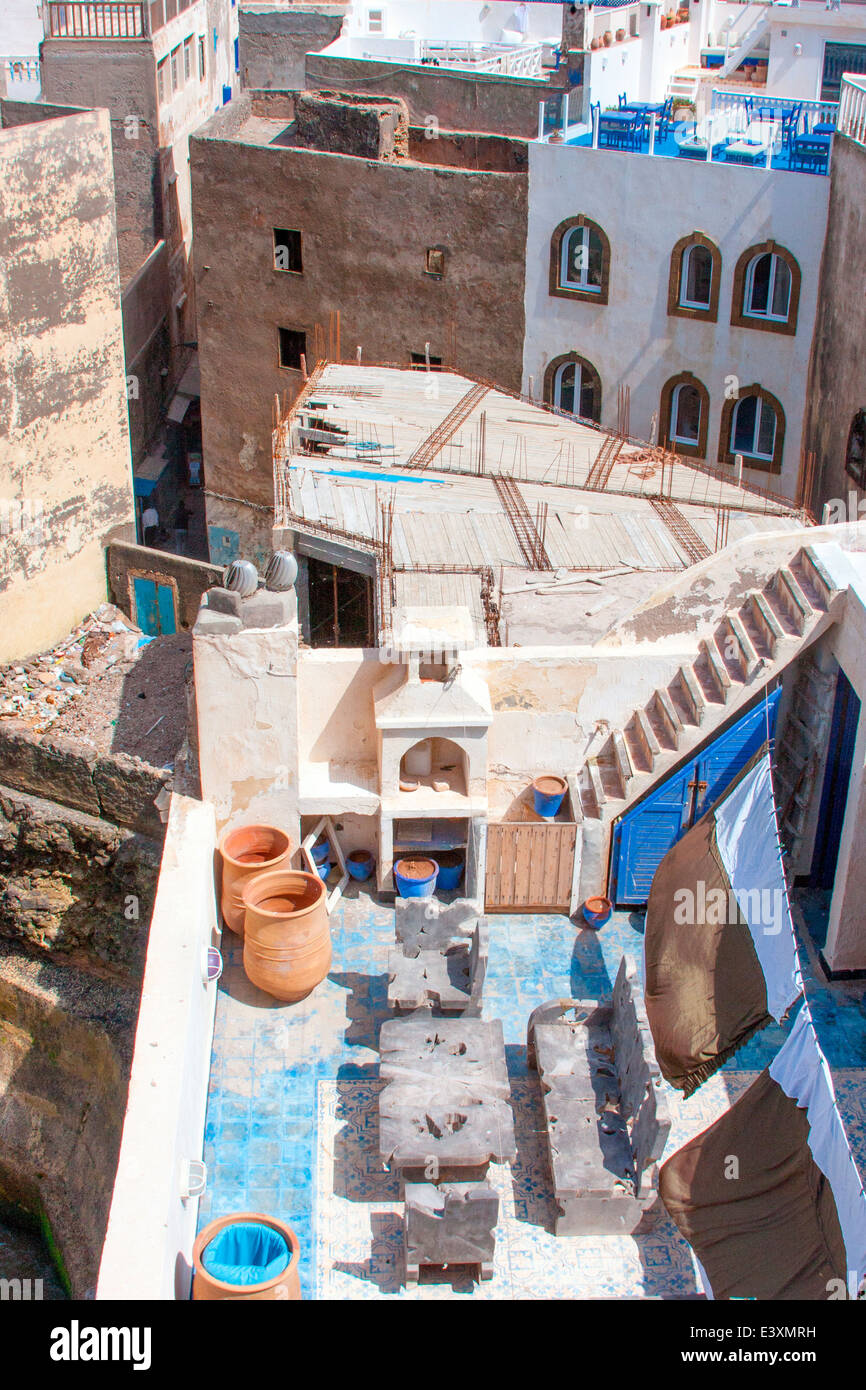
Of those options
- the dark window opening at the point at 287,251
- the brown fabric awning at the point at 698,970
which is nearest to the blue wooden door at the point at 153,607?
the dark window opening at the point at 287,251

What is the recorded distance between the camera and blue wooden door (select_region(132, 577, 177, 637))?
96.1 feet

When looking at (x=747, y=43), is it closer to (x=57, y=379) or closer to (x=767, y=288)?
(x=767, y=288)

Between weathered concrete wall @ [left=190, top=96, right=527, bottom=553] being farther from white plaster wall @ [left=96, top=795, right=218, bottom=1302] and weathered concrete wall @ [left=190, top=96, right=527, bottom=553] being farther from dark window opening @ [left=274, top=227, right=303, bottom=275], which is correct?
white plaster wall @ [left=96, top=795, right=218, bottom=1302]

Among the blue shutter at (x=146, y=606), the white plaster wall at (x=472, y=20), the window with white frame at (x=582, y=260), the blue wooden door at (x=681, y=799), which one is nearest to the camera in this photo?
the blue wooden door at (x=681, y=799)

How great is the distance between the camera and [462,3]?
45.8 meters

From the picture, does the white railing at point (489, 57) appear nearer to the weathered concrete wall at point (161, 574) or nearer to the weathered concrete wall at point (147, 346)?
the weathered concrete wall at point (147, 346)

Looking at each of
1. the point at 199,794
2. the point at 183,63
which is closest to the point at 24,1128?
the point at 199,794

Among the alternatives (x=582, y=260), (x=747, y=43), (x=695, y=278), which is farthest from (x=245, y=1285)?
(x=747, y=43)

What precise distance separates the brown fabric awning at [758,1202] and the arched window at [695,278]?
22288 mm

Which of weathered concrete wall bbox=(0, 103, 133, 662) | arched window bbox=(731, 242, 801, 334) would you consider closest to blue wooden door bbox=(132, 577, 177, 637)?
weathered concrete wall bbox=(0, 103, 133, 662)

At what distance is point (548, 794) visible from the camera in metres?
15.8

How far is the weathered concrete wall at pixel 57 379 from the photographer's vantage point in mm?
26125

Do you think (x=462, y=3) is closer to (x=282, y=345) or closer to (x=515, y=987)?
(x=282, y=345)

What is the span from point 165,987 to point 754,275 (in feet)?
73.0
